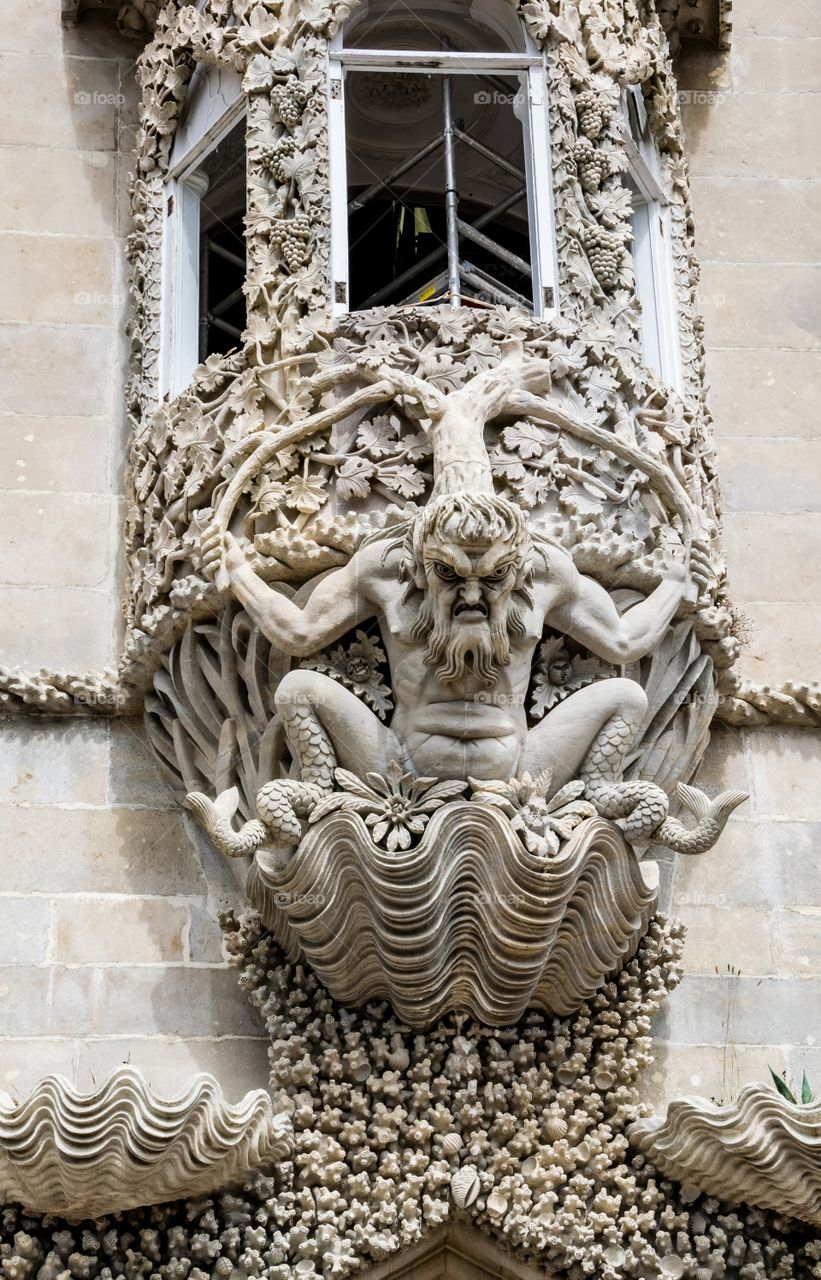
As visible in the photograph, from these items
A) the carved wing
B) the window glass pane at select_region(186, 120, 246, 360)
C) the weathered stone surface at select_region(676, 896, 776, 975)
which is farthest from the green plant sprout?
the window glass pane at select_region(186, 120, 246, 360)

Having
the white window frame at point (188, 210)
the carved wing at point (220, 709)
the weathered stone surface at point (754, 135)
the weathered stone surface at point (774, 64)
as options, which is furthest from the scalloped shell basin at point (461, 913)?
the weathered stone surface at point (774, 64)

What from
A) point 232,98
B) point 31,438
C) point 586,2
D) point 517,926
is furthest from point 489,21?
point 517,926

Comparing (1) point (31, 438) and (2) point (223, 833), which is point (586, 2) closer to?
(1) point (31, 438)

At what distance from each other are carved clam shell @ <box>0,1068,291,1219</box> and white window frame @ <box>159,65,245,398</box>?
141 inches

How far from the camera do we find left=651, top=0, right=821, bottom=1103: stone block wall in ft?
35.6

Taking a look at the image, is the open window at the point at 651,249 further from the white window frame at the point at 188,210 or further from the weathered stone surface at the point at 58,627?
the weathered stone surface at the point at 58,627

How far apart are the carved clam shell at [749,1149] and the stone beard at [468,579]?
1.92 meters

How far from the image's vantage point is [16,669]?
1131cm

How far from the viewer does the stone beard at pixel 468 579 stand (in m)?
9.97

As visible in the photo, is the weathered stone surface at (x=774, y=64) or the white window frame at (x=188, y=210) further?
the weathered stone surface at (x=774, y=64)

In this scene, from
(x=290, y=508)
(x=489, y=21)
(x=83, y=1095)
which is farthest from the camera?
(x=489, y=21)

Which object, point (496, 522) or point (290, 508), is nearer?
point (496, 522)

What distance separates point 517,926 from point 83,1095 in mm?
1809

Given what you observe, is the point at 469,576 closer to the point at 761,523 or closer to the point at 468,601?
the point at 468,601
